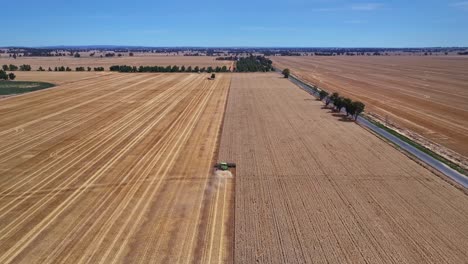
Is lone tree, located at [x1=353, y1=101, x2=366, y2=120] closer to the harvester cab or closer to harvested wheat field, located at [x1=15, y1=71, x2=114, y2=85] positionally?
the harvester cab

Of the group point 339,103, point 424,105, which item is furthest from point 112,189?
point 424,105

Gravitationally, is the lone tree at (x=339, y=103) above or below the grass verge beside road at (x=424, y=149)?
above

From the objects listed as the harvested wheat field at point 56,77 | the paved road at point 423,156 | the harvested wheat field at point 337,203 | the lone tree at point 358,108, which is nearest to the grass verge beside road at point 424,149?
the paved road at point 423,156

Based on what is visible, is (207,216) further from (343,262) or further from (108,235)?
(343,262)

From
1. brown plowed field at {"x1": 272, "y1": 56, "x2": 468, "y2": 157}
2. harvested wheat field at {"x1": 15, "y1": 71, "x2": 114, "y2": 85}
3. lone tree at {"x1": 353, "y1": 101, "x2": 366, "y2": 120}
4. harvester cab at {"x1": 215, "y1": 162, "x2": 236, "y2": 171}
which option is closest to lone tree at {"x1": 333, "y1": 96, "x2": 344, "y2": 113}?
lone tree at {"x1": 353, "y1": 101, "x2": 366, "y2": 120}

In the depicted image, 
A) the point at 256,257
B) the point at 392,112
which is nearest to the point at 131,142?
the point at 256,257

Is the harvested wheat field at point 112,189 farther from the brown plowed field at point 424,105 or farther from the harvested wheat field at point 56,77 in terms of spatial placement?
the harvested wheat field at point 56,77
